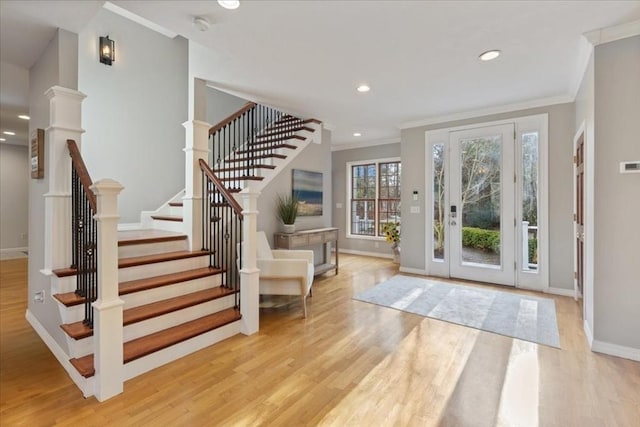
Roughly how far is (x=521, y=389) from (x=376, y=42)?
2.90 m

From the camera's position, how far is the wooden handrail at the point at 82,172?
87.3 inches

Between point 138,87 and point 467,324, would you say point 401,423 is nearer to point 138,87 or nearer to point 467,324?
point 467,324

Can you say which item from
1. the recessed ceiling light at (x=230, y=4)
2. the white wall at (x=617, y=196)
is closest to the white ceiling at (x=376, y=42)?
the recessed ceiling light at (x=230, y=4)

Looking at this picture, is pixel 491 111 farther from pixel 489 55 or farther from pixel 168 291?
pixel 168 291

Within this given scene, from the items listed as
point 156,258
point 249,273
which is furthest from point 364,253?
A: point 156,258

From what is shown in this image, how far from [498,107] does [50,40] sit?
207 inches

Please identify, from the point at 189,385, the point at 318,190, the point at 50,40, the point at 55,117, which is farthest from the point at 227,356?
the point at 318,190

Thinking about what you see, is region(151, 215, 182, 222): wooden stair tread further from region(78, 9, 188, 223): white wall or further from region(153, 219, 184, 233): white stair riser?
region(78, 9, 188, 223): white wall

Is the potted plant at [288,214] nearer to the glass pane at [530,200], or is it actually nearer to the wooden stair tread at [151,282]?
the wooden stair tread at [151,282]

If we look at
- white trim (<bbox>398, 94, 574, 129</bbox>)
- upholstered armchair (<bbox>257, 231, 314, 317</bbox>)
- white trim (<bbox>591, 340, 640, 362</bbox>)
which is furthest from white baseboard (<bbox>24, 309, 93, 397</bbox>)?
white trim (<bbox>398, 94, 574, 129</bbox>)

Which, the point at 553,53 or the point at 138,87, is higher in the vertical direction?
the point at 138,87

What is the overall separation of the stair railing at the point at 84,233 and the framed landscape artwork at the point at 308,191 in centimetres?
305

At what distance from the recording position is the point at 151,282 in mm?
2748

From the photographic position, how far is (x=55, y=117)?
2451 millimetres
